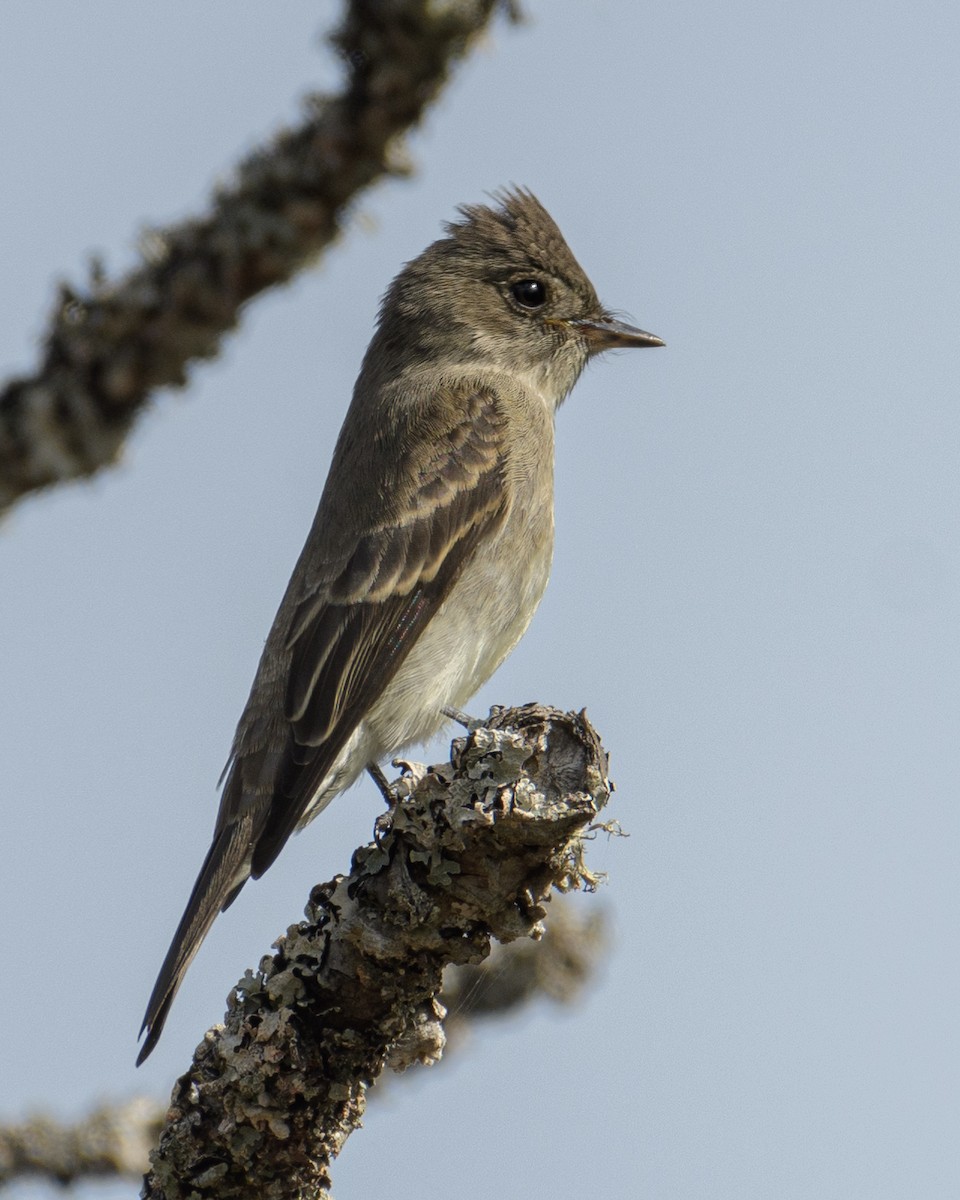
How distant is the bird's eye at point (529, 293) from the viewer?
318 inches

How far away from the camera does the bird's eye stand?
26.5 ft

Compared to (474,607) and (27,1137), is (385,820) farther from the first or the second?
(474,607)

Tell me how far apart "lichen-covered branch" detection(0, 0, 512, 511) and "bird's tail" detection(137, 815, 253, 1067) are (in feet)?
10.6

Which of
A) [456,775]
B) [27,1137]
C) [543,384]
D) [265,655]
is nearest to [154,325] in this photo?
[456,775]

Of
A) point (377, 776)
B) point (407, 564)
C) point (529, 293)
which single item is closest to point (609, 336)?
point (529, 293)

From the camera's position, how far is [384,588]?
21.4ft

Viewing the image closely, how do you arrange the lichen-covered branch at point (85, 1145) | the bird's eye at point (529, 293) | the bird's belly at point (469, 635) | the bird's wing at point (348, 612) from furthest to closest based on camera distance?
the bird's eye at point (529, 293) → the bird's belly at point (469, 635) → the bird's wing at point (348, 612) → the lichen-covered branch at point (85, 1145)

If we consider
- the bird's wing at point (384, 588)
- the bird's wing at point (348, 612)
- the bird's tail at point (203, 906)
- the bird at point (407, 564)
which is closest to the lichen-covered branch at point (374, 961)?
the bird's tail at point (203, 906)

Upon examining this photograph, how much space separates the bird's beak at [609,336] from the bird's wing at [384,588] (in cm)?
109

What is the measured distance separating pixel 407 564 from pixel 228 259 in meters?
4.32

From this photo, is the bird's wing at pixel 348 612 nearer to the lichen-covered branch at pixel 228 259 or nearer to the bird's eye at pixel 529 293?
the bird's eye at pixel 529 293

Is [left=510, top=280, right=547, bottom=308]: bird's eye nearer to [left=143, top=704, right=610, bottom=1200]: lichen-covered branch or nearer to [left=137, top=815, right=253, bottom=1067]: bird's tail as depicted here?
[left=137, top=815, right=253, bottom=1067]: bird's tail

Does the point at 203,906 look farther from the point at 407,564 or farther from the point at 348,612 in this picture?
the point at 407,564

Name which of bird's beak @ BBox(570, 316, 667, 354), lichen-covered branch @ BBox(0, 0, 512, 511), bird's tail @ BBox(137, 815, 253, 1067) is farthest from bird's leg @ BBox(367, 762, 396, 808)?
lichen-covered branch @ BBox(0, 0, 512, 511)
